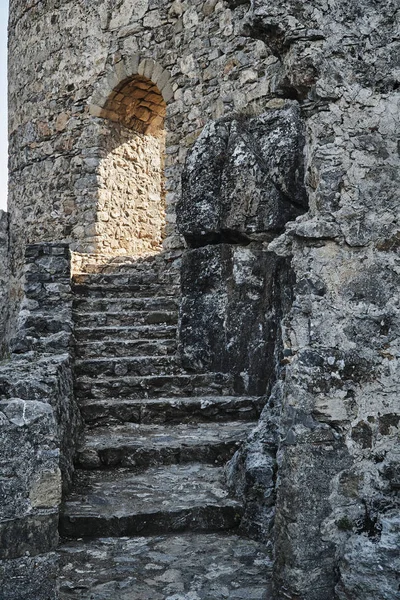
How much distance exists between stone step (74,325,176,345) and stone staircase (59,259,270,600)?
0.03 ft

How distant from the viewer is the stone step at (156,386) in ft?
21.0

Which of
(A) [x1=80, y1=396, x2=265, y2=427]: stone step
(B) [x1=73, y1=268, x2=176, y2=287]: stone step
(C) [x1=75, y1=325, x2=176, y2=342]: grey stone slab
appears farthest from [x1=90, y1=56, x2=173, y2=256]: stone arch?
(A) [x1=80, y1=396, x2=265, y2=427]: stone step

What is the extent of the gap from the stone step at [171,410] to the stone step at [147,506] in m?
1.08

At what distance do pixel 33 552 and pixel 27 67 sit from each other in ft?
33.8

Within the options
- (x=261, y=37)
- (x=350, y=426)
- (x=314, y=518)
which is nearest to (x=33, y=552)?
(x=314, y=518)

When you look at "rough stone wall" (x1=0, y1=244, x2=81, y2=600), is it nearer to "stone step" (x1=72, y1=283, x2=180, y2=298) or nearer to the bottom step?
the bottom step

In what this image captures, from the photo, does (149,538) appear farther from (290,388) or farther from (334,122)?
(334,122)

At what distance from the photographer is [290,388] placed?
3.29 metres

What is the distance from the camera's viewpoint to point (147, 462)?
5305 millimetres

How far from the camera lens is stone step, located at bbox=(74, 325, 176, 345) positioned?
289 inches

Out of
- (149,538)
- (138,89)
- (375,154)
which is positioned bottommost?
(149,538)

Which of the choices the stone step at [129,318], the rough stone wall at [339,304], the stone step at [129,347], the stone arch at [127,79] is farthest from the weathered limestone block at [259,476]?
the stone arch at [127,79]

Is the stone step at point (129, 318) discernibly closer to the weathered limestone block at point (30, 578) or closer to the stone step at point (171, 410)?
the stone step at point (171, 410)

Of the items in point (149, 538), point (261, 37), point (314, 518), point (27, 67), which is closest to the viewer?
point (314, 518)
